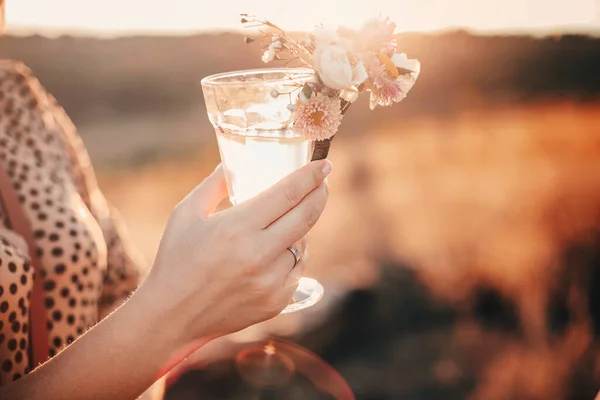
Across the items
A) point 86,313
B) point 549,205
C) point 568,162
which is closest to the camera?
point 86,313

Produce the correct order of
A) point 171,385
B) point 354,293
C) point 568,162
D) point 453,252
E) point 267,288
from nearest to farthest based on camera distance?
point 267,288 → point 171,385 → point 354,293 → point 453,252 → point 568,162

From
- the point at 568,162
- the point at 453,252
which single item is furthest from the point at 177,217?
the point at 568,162

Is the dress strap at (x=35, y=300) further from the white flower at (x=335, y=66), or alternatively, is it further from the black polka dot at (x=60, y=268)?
the white flower at (x=335, y=66)

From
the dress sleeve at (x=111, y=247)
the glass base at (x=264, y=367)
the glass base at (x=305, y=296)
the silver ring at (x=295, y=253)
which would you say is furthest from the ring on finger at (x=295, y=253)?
the glass base at (x=264, y=367)

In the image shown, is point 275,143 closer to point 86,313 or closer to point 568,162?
point 86,313

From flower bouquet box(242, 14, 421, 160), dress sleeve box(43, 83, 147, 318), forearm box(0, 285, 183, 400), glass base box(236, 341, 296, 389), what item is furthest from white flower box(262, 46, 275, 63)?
glass base box(236, 341, 296, 389)

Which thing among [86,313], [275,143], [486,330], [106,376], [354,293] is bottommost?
[486,330]
